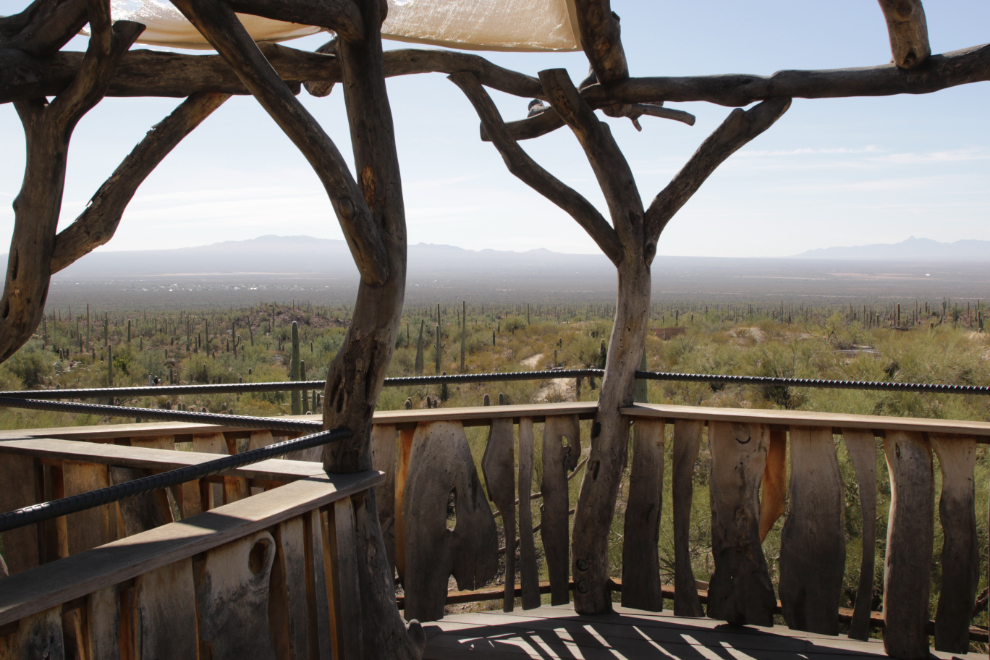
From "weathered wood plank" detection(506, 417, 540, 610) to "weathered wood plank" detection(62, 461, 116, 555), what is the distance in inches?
58.9

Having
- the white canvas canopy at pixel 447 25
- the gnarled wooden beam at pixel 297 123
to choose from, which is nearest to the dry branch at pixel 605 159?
the white canvas canopy at pixel 447 25

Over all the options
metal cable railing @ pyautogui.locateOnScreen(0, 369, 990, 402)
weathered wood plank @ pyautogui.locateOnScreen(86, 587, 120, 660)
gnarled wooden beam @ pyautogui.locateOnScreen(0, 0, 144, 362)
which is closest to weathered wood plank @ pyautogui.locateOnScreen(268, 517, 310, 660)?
weathered wood plank @ pyautogui.locateOnScreen(86, 587, 120, 660)

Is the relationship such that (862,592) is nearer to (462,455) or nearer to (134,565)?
(462,455)

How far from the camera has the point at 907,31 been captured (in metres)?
2.33

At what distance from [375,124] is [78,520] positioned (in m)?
1.53

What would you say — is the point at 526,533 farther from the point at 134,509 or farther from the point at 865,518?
the point at 134,509

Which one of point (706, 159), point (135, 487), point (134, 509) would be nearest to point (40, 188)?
point (134, 509)

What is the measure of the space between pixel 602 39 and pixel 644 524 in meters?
2.00

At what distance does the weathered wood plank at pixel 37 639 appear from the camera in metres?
1.04

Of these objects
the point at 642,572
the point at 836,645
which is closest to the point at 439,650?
the point at 642,572

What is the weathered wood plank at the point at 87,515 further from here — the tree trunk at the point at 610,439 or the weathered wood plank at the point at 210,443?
the tree trunk at the point at 610,439

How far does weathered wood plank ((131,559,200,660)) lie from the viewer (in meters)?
1.25

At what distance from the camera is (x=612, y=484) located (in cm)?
283

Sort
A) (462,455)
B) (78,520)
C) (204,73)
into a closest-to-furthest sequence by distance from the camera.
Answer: (78,520) < (204,73) < (462,455)
